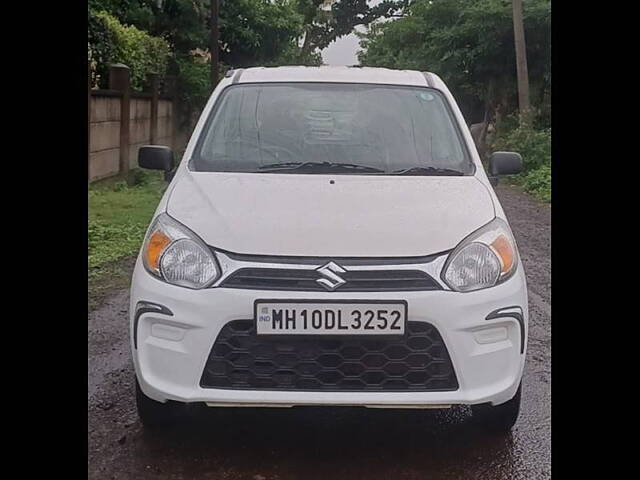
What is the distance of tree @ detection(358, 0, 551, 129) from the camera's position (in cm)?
1798

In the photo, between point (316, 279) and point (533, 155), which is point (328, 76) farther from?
point (533, 155)

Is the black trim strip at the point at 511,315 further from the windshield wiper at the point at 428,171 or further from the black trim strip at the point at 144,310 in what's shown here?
the black trim strip at the point at 144,310

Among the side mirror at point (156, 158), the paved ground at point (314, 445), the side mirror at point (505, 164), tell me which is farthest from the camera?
the side mirror at point (505, 164)

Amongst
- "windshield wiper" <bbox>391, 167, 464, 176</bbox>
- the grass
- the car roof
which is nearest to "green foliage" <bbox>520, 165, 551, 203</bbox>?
the grass

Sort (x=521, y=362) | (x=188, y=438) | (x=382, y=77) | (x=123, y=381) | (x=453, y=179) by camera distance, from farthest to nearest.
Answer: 1. (x=382, y=77)
2. (x=123, y=381)
3. (x=453, y=179)
4. (x=188, y=438)
5. (x=521, y=362)

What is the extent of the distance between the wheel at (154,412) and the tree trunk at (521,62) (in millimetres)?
14052

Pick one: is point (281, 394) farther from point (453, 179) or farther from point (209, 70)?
point (209, 70)

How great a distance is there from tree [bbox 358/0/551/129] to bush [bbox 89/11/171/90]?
6934 mm

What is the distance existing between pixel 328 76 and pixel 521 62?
42.5ft

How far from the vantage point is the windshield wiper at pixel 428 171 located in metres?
3.93

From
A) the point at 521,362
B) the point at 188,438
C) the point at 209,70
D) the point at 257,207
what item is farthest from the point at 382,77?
the point at 209,70

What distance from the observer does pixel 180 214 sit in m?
3.37

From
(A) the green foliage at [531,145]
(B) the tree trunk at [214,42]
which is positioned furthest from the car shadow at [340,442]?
(B) the tree trunk at [214,42]
